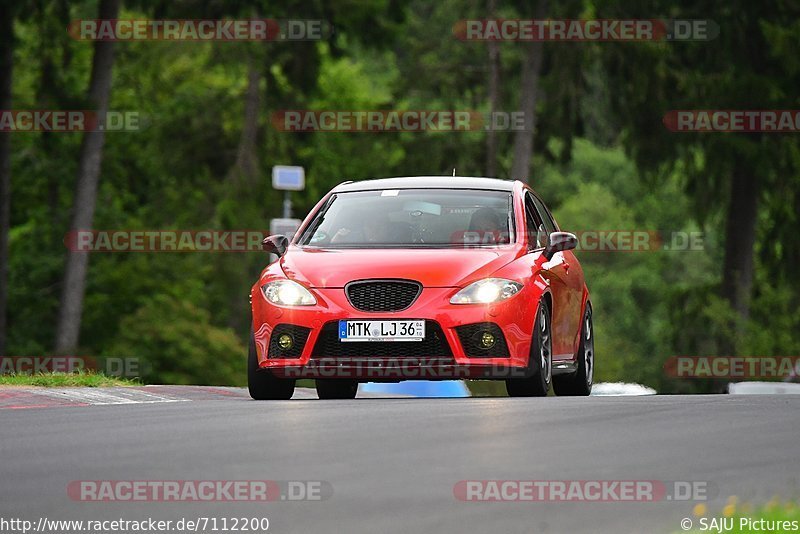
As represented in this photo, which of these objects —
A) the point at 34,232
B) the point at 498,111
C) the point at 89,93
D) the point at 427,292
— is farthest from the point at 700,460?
the point at 34,232

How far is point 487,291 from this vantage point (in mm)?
14859

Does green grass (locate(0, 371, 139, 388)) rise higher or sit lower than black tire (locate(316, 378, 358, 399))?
higher

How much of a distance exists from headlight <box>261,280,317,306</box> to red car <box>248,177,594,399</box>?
1cm

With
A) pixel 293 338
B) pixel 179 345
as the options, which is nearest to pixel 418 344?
pixel 293 338

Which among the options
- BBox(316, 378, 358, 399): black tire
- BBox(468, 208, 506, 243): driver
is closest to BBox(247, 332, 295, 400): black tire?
BBox(316, 378, 358, 399): black tire

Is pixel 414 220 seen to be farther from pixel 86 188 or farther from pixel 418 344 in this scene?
pixel 86 188

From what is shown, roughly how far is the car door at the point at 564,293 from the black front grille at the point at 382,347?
61.7 inches

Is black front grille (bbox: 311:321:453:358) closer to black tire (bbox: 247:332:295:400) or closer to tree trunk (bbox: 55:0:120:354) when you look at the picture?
black tire (bbox: 247:332:295:400)

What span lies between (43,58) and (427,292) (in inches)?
1044

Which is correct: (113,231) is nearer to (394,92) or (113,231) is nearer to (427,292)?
(394,92)

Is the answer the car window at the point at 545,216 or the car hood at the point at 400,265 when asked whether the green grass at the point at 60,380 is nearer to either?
the car hood at the point at 400,265

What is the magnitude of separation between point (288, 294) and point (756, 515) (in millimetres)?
7521

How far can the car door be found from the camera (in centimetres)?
1617

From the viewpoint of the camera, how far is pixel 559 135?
45.1 m
